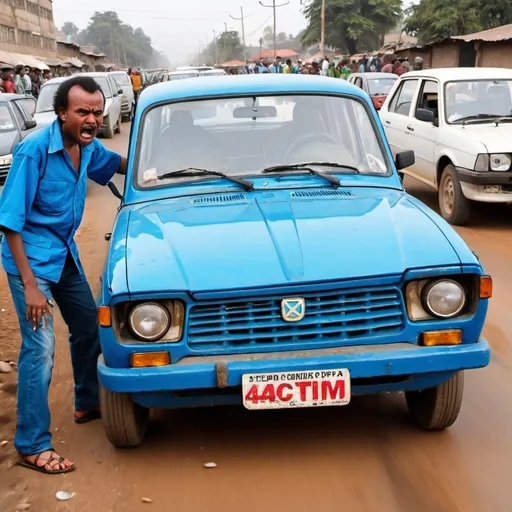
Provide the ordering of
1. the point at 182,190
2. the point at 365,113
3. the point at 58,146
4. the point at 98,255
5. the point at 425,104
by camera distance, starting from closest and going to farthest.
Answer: the point at 58,146 → the point at 182,190 → the point at 365,113 → the point at 98,255 → the point at 425,104

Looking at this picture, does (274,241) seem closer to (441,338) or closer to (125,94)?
(441,338)

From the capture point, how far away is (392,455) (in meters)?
3.27

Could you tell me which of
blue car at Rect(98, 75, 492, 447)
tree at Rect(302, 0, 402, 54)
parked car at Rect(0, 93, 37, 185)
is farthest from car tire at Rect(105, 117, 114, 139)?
tree at Rect(302, 0, 402, 54)

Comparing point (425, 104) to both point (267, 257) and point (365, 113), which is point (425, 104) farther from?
point (267, 257)

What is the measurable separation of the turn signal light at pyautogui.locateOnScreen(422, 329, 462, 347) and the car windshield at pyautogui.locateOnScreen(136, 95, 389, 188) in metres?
1.40

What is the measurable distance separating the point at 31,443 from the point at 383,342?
167 cm

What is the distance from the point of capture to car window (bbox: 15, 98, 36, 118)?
1213 centimetres

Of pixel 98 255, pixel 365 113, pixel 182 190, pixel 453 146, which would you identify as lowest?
pixel 98 255

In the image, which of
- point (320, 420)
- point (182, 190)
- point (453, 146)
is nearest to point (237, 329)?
point (320, 420)

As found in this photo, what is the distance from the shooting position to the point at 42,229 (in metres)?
3.22

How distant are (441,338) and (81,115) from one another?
184cm

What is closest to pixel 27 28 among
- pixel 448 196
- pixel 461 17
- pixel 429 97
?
pixel 461 17

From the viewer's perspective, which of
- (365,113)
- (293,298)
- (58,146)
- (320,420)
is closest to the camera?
(293,298)

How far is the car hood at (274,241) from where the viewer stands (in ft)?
9.61
